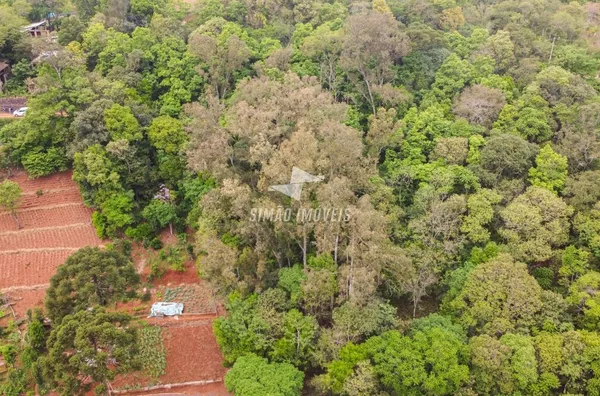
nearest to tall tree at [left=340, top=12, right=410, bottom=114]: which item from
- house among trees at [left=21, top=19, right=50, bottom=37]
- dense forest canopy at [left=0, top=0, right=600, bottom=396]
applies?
dense forest canopy at [left=0, top=0, right=600, bottom=396]

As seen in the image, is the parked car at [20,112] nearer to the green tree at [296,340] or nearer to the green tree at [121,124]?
the green tree at [121,124]

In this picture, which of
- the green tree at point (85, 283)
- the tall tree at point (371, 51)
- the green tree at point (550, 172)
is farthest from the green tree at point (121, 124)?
the green tree at point (550, 172)

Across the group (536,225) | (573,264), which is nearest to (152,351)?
(536,225)

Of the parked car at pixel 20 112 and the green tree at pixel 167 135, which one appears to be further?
the parked car at pixel 20 112

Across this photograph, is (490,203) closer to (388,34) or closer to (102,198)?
(388,34)

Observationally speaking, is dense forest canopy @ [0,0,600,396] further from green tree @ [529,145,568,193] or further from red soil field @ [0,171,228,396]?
red soil field @ [0,171,228,396]

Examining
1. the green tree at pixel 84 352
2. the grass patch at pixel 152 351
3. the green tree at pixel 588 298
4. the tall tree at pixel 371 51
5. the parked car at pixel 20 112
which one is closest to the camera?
the green tree at pixel 84 352
